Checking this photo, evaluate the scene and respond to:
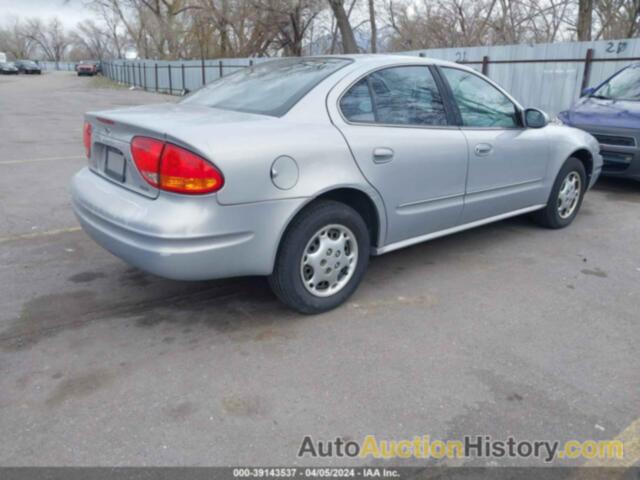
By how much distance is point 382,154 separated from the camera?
11.6ft

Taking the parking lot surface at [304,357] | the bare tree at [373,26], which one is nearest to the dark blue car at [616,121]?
the parking lot surface at [304,357]

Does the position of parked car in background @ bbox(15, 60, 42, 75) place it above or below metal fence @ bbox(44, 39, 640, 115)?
above

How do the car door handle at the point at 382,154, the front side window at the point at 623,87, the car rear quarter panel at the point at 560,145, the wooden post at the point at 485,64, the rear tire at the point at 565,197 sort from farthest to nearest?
1. the wooden post at the point at 485,64
2. the front side window at the point at 623,87
3. the rear tire at the point at 565,197
4. the car rear quarter panel at the point at 560,145
5. the car door handle at the point at 382,154

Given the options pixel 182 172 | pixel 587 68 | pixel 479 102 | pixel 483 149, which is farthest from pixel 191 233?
pixel 587 68

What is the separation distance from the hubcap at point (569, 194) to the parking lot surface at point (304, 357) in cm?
68

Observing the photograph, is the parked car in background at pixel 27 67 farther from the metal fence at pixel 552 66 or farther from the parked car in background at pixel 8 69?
the metal fence at pixel 552 66

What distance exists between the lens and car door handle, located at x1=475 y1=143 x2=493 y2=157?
420 centimetres

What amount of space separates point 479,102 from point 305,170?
198 centimetres

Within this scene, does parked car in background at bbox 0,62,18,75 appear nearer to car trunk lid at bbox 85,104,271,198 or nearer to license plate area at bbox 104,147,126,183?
car trunk lid at bbox 85,104,271,198

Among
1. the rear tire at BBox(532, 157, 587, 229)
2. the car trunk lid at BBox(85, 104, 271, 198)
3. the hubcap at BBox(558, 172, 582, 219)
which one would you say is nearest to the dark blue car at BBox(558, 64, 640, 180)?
the rear tire at BBox(532, 157, 587, 229)

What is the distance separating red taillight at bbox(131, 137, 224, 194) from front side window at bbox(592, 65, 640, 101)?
21.7ft

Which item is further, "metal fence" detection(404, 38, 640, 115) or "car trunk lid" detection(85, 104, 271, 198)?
"metal fence" detection(404, 38, 640, 115)

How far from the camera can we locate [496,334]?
332cm

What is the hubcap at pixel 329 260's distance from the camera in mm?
3387
